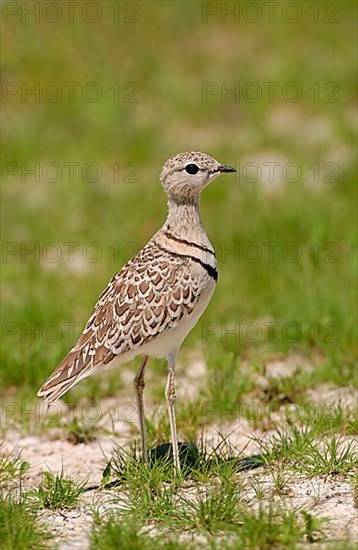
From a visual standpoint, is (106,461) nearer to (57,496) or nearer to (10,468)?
(10,468)

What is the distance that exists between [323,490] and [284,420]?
100 centimetres

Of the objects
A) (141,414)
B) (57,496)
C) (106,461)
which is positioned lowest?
(57,496)

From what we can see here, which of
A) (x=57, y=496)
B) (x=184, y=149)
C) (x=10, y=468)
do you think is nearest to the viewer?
(x=57, y=496)

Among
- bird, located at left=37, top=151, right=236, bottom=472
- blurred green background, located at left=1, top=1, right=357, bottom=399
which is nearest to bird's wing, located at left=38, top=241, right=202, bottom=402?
bird, located at left=37, top=151, right=236, bottom=472

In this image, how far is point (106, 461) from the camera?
17.3 ft

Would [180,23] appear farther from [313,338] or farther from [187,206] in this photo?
[187,206]

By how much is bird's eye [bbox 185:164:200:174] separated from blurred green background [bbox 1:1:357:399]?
5.95 ft

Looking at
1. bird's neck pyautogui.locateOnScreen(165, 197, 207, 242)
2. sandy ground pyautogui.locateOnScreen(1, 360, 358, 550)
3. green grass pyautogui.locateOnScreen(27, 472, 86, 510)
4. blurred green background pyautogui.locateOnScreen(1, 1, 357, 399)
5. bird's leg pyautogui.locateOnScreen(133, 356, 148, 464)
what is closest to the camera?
sandy ground pyautogui.locateOnScreen(1, 360, 358, 550)

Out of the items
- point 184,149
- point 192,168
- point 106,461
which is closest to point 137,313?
point 192,168

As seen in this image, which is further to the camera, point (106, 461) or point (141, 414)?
point (106, 461)

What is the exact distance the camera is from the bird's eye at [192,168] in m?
4.97

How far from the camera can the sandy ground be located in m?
4.26

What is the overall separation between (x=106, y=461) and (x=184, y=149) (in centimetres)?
532

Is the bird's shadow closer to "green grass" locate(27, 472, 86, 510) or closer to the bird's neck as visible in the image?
"green grass" locate(27, 472, 86, 510)
